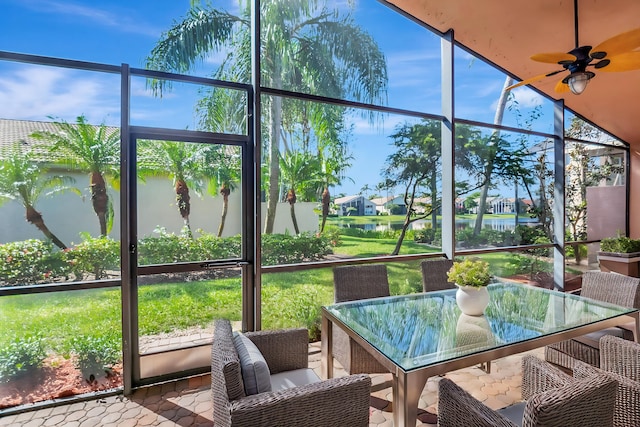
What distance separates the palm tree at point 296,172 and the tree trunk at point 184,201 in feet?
3.19

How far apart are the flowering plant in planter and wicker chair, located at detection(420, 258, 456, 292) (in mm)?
746

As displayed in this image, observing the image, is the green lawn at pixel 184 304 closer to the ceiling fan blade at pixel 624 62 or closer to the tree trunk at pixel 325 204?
the tree trunk at pixel 325 204

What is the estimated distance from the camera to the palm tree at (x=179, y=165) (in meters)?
2.83

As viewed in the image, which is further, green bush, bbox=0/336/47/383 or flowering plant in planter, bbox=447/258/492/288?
green bush, bbox=0/336/47/383

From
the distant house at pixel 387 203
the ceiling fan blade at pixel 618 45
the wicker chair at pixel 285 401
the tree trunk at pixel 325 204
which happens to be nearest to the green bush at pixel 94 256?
the wicker chair at pixel 285 401

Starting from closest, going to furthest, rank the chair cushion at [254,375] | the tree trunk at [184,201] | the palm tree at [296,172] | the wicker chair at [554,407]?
the wicker chair at [554,407], the chair cushion at [254,375], the tree trunk at [184,201], the palm tree at [296,172]

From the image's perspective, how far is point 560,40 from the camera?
148 inches

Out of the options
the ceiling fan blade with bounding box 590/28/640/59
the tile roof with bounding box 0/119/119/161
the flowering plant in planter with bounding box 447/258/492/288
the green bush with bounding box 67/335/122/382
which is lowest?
the green bush with bounding box 67/335/122/382

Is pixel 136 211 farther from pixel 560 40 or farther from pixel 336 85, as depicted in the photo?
pixel 560 40

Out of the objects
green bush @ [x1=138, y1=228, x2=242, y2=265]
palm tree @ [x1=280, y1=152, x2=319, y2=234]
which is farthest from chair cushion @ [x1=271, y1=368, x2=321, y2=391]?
palm tree @ [x1=280, y1=152, x2=319, y2=234]

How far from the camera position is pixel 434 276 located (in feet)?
10.3

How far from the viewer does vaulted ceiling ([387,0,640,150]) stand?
3.31m

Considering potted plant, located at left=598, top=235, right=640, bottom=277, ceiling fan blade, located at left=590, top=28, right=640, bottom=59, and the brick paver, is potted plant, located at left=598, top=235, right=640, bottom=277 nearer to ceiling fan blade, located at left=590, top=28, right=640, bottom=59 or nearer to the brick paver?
the brick paver

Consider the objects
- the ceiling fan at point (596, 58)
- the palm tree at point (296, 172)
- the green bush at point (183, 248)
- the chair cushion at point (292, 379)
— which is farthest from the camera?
the palm tree at point (296, 172)
